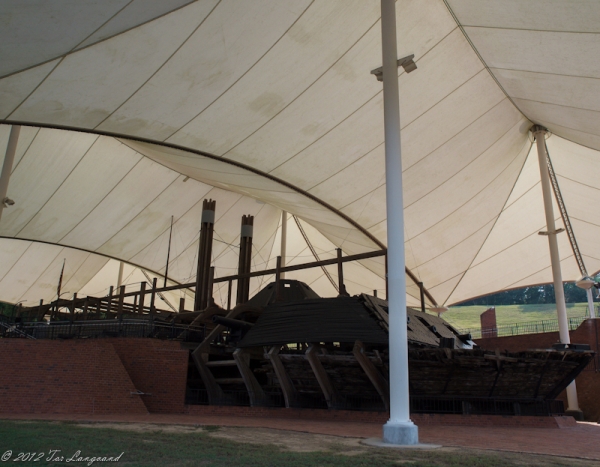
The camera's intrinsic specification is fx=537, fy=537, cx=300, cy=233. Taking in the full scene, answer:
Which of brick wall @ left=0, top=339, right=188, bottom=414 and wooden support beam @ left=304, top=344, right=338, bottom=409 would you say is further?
wooden support beam @ left=304, top=344, right=338, bottom=409

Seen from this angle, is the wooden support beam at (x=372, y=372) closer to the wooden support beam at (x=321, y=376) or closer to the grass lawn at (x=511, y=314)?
the wooden support beam at (x=321, y=376)

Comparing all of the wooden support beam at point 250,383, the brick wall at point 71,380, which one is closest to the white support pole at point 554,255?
the wooden support beam at point 250,383

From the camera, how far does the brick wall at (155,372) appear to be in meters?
12.7

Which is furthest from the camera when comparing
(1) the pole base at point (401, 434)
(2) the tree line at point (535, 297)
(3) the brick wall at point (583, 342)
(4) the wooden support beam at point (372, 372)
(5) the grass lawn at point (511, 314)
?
(2) the tree line at point (535, 297)

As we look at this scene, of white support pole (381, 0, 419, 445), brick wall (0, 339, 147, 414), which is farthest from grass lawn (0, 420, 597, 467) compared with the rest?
brick wall (0, 339, 147, 414)

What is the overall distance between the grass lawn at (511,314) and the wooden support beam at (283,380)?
46.2 meters

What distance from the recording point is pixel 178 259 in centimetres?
2738

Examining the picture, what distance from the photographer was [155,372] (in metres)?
12.9

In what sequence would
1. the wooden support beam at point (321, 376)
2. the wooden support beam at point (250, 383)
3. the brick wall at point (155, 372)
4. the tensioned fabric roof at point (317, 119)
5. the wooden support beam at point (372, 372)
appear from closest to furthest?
the tensioned fabric roof at point (317, 119) → the wooden support beam at point (372, 372) → the wooden support beam at point (321, 376) → the brick wall at point (155, 372) → the wooden support beam at point (250, 383)

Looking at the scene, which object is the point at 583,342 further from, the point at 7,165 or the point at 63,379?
the point at 7,165

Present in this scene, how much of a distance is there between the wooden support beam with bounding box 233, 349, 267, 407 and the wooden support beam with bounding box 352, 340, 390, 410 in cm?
339

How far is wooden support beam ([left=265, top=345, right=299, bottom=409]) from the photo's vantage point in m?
12.7

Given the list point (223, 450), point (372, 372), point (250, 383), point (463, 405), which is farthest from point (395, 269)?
point (250, 383)

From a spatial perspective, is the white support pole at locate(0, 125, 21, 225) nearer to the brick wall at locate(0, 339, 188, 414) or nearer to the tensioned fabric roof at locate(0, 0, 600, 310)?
the tensioned fabric roof at locate(0, 0, 600, 310)
